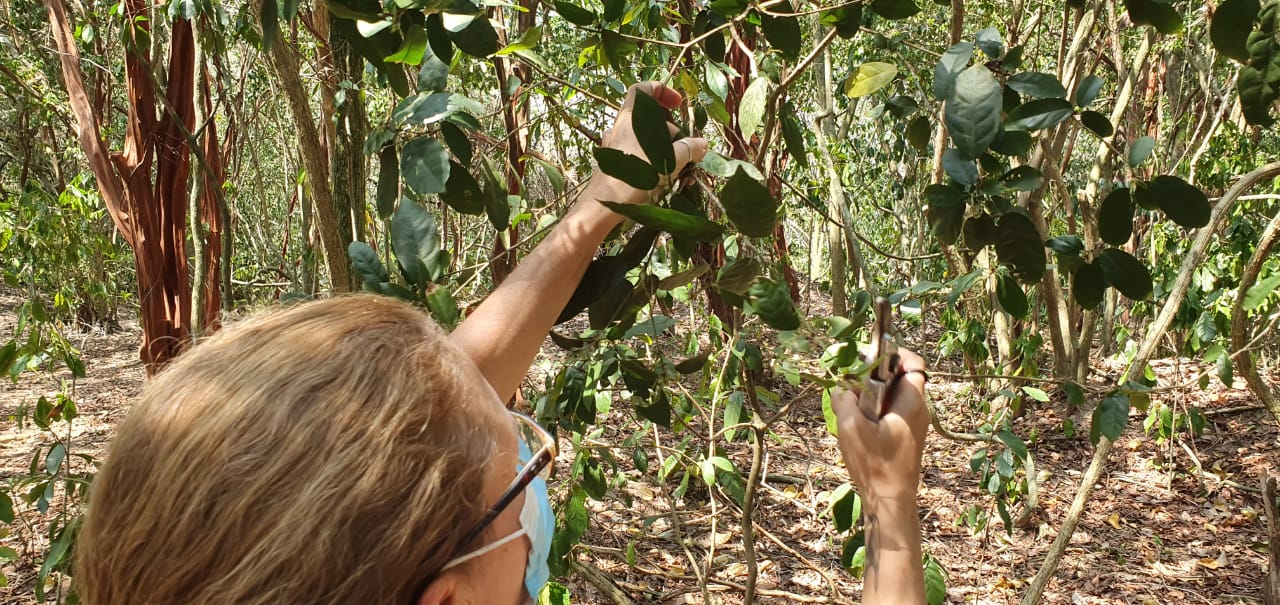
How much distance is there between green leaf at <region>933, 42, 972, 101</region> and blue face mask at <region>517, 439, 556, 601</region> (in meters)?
0.60

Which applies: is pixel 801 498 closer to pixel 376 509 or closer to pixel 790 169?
pixel 790 169

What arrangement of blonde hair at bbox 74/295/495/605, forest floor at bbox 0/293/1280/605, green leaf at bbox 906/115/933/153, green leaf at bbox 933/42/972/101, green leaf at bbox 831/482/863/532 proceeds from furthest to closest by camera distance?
1. forest floor at bbox 0/293/1280/605
2. green leaf at bbox 831/482/863/532
3. green leaf at bbox 906/115/933/153
4. green leaf at bbox 933/42/972/101
5. blonde hair at bbox 74/295/495/605

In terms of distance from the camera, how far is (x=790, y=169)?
5133 mm

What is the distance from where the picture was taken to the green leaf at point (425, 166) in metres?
1.02

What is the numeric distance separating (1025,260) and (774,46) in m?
0.49

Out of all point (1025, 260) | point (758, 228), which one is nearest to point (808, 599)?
point (1025, 260)

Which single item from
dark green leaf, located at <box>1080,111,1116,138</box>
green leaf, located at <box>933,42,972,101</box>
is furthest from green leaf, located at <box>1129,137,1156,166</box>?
green leaf, located at <box>933,42,972,101</box>

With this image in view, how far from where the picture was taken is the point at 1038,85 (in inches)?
39.6

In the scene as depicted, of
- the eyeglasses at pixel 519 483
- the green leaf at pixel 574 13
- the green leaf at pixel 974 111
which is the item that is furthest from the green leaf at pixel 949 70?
the eyeglasses at pixel 519 483

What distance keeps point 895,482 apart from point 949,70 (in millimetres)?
464

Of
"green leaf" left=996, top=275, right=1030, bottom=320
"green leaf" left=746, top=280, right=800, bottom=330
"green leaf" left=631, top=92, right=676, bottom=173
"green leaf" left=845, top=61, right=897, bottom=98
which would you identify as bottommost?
"green leaf" left=746, top=280, right=800, bottom=330

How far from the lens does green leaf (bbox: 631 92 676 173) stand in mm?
842

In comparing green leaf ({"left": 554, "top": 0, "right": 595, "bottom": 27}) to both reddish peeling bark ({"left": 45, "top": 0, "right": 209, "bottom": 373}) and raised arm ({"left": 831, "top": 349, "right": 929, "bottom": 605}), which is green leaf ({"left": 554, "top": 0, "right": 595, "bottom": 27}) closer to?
raised arm ({"left": 831, "top": 349, "right": 929, "bottom": 605})

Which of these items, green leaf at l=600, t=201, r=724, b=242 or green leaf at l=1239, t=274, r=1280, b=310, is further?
green leaf at l=1239, t=274, r=1280, b=310
